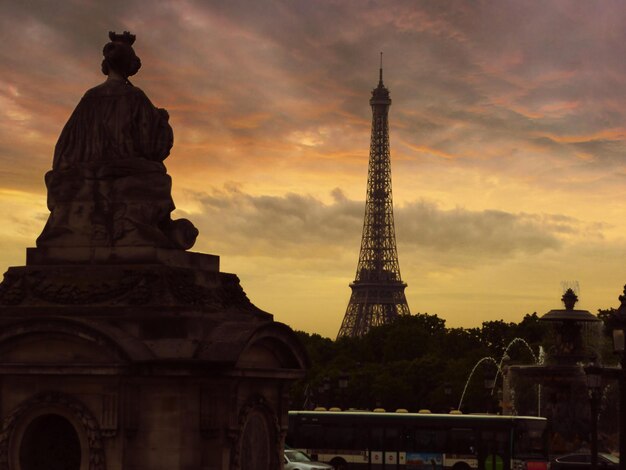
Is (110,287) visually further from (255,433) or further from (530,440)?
(530,440)

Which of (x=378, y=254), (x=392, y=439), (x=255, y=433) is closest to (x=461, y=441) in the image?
(x=392, y=439)

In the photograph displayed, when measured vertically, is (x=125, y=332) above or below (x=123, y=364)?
above

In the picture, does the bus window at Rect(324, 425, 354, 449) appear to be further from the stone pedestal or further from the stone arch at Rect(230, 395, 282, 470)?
the stone pedestal

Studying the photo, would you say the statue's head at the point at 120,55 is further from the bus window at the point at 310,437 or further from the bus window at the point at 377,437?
the bus window at the point at 310,437

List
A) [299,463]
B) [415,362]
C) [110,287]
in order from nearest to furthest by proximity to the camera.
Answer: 1. [110,287]
2. [299,463]
3. [415,362]

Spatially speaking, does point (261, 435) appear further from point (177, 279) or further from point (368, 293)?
point (368, 293)

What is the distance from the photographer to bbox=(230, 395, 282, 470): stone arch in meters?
25.8

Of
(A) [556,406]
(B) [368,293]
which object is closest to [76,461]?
(A) [556,406]

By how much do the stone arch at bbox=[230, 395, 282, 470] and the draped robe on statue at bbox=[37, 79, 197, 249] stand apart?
3015 millimetres

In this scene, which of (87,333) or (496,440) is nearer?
(87,333)

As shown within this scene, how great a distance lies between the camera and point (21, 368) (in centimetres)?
2530

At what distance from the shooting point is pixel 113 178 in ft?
86.6

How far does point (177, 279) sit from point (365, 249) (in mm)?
136954

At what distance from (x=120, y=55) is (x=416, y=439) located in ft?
95.5
